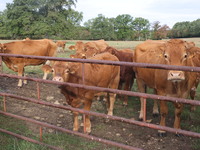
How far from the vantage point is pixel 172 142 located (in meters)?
4.23

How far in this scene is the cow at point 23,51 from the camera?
859cm

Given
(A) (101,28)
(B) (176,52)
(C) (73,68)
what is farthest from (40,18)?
(A) (101,28)

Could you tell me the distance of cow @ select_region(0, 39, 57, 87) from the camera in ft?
28.2

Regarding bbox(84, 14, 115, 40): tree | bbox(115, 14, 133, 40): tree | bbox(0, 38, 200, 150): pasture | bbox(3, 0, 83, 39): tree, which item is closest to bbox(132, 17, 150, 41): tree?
bbox(115, 14, 133, 40): tree

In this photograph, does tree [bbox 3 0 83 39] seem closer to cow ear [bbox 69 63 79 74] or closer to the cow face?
cow ear [bbox 69 63 79 74]

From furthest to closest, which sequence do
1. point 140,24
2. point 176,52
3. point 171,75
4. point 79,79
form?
point 140,24, point 79,79, point 176,52, point 171,75

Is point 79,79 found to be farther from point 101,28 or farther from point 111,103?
point 101,28

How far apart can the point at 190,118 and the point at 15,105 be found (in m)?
4.51

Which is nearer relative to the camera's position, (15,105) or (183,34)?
(15,105)

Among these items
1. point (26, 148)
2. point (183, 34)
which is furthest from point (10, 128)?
point (183, 34)

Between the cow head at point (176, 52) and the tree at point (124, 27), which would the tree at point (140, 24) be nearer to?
the tree at point (124, 27)

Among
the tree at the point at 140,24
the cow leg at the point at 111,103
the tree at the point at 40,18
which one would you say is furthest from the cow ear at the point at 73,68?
the tree at the point at 140,24

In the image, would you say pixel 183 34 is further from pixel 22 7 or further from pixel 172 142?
pixel 172 142

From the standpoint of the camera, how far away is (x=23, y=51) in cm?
911
